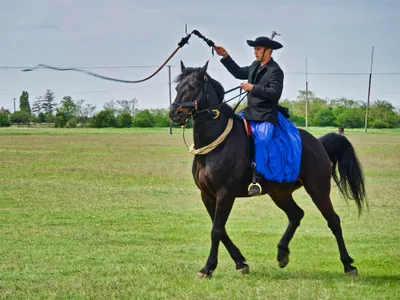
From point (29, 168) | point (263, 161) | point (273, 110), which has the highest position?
point (273, 110)

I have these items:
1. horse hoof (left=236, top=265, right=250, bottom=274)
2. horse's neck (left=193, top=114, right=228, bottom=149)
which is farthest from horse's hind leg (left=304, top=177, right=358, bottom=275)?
horse's neck (left=193, top=114, right=228, bottom=149)

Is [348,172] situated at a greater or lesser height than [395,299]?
greater

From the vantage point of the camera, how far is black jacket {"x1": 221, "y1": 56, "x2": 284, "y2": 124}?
9922mm

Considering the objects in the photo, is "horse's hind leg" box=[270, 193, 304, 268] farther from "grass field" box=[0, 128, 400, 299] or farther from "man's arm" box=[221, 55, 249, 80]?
"man's arm" box=[221, 55, 249, 80]

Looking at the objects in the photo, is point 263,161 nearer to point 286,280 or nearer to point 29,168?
point 286,280

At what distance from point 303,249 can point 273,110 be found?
127 inches

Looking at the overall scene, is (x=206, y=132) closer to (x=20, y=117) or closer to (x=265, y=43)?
(x=265, y=43)

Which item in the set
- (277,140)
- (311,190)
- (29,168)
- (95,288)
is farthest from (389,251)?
(29,168)

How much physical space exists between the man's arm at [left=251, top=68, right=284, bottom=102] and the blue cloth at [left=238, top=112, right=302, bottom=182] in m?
0.40

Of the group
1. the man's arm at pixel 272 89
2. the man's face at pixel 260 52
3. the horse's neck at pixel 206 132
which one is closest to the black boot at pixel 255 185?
the horse's neck at pixel 206 132

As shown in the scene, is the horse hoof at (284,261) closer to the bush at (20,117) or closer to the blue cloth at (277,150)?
the blue cloth at (277,150)

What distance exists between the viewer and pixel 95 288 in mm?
8969

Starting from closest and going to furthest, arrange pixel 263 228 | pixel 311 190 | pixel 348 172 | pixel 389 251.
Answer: pixel 311 190, pixel 348 172, pixel 389 251, pixel 263 228

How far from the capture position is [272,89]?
9.95 meters
